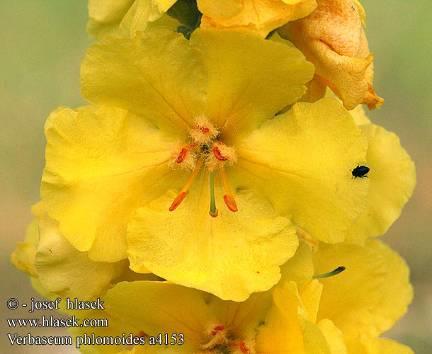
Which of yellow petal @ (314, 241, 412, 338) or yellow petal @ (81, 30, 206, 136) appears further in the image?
yellow petal @ (314, 241, 412, 338)

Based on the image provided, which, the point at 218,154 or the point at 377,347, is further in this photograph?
the point at 377,347

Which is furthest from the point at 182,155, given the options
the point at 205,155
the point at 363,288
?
the point at 363,288

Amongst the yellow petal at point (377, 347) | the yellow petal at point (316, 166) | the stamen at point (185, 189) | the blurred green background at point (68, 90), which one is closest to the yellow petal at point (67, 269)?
the stamen at point (185, 189)

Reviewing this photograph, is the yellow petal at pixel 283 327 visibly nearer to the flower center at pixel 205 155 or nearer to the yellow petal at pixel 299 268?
the yellow petal at pixel 299 268

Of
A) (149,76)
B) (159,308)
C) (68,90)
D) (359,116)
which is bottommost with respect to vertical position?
(68,90)

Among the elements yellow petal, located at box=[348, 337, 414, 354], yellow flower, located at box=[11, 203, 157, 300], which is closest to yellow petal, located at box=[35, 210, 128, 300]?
yellow flower, located at box=[11, 203, 157, 300]

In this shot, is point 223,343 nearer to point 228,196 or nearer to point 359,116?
point 228,196

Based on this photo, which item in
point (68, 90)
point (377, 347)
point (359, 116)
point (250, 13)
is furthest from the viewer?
point (68, 90)

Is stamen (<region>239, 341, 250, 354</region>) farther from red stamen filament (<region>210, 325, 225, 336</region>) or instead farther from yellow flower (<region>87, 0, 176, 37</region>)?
yellow flower (<region>87, 0, 176, 37</region>)

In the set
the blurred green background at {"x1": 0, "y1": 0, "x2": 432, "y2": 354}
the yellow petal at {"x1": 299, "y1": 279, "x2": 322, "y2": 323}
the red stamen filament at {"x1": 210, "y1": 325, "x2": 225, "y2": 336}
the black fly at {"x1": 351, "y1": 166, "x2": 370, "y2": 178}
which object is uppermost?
the black fly at {"x1": 351, "y1": 166, "x2": 370, "y2": 178}
